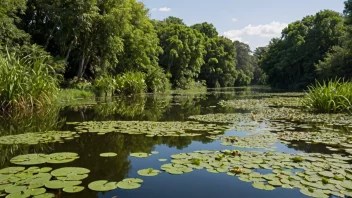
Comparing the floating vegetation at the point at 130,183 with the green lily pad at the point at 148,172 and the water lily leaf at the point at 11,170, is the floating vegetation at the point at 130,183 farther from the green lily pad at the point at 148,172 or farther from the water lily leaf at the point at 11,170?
the water lily leaf at the point at 11,170

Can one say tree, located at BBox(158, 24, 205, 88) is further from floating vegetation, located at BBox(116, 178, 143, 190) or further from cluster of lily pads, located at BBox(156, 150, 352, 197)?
floating vegetation, located at BBox(116, 178, 143, 190)

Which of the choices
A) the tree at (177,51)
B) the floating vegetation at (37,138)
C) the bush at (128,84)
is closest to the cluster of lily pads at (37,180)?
the floating vegetation at (37,138)

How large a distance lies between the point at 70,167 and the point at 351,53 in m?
28.1

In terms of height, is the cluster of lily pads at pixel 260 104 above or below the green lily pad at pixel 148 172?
above

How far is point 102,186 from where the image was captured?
10.6 ft

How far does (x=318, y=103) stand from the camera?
10.5 metres

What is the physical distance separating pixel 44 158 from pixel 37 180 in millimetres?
1064

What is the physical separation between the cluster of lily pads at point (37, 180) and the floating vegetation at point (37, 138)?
1.90m

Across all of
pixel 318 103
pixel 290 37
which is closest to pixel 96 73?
pixel 318 103

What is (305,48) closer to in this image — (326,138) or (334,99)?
(334,99)

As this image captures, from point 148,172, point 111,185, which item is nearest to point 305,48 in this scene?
point 148,172

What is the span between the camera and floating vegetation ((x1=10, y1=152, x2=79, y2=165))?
4188 millimetres

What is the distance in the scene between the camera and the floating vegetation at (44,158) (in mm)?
4188

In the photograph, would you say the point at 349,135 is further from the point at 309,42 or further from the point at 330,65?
the point at 309,42
